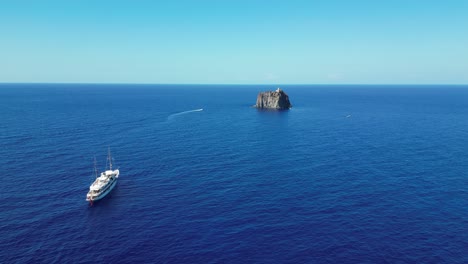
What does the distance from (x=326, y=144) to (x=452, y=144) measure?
55637 mm

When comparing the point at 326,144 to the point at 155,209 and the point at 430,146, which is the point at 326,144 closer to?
the point at 430,146

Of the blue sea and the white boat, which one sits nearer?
the blue sea

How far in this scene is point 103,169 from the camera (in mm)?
103688

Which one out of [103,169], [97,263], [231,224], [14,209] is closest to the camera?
[97,263]

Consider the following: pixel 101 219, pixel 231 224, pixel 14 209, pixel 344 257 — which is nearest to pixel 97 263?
pixel 101 219

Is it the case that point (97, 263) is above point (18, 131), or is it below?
below

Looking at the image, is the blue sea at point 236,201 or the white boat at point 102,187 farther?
the white boat at point 102,187

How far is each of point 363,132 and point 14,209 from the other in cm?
15704

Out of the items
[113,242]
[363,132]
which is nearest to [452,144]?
[363,132]

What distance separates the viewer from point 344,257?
5734cm

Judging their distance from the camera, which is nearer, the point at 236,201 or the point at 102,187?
the point at 236,201

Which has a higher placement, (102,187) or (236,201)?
(102,187)

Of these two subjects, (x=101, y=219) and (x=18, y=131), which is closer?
(x=101, y=219)

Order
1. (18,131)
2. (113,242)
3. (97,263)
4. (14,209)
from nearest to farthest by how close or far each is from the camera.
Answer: (97,263)
(113,242)
(14,209)
(18,131)
